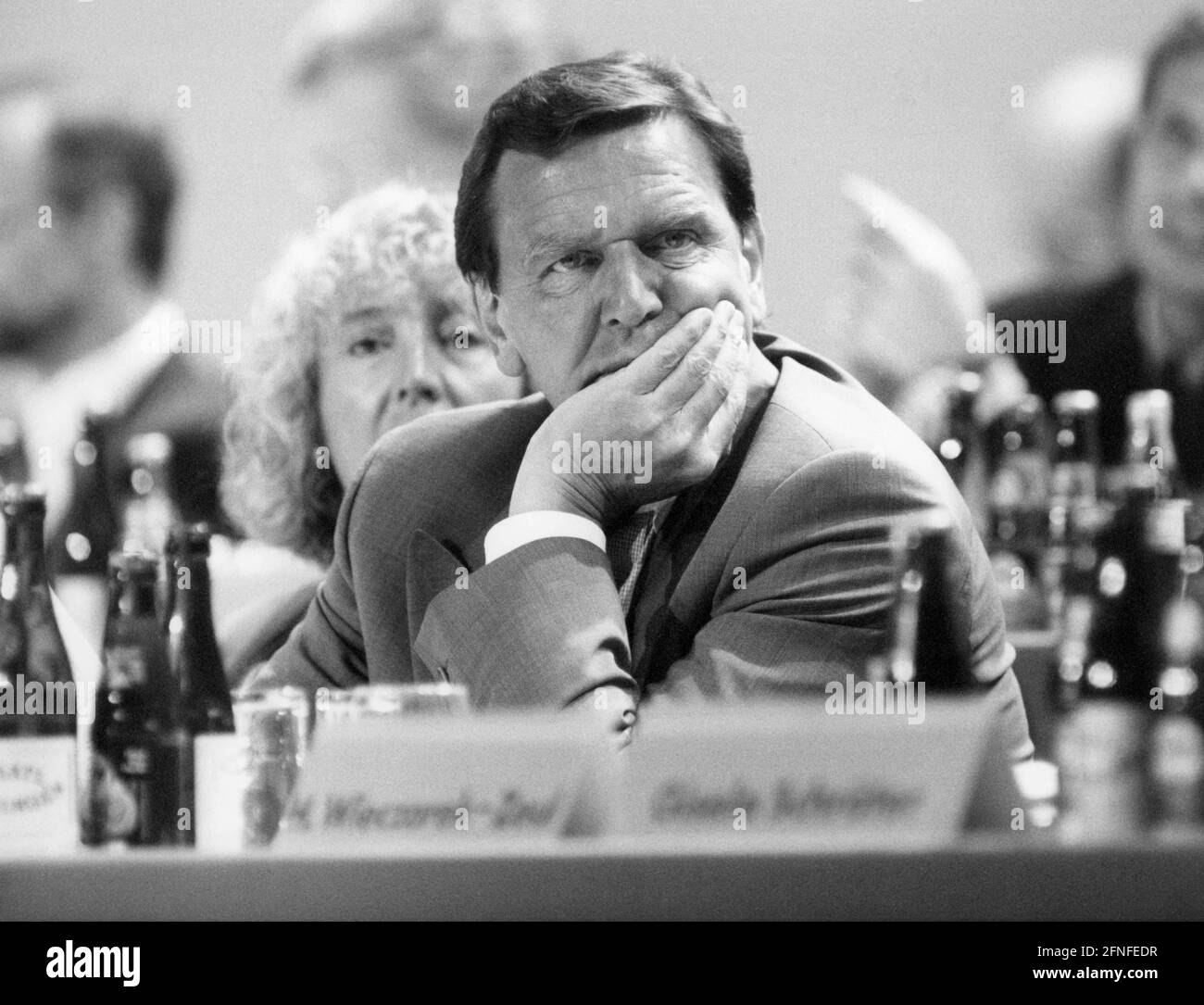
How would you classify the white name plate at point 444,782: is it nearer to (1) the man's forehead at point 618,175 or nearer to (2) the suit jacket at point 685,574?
(2) the suit jacket at point 685,574

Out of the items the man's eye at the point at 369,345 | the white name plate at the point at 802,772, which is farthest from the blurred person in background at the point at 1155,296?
the white name plate at the point at 802,772

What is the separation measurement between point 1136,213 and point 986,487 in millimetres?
443

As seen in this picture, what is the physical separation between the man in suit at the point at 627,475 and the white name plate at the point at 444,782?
33 centimetres

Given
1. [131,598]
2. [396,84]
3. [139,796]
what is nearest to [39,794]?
[139,796]

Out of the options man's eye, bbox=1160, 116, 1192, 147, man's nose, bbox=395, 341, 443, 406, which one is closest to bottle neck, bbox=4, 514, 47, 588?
man's nose, bbox=395, 341, 443, 406

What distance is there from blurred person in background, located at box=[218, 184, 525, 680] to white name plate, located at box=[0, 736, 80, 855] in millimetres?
999

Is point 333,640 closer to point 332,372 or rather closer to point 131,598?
point 332,372

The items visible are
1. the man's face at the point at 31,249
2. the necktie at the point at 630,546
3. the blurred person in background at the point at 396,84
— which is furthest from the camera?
the man's face at the point at 31,249

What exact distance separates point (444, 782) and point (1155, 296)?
4.40ft

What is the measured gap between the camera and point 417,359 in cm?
234

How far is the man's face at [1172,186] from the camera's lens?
2.12 m

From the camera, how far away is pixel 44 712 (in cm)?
171
